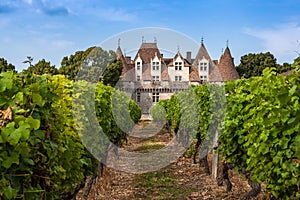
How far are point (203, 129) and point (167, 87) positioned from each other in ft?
111

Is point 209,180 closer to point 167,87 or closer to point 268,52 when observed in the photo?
point 167,87

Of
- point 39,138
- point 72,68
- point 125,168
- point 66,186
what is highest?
→ point 72,68

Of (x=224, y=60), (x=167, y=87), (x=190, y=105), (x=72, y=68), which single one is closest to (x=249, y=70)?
(x=224, y=60)

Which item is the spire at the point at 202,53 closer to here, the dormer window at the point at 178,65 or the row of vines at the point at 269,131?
the dormer window at the point at 178,65

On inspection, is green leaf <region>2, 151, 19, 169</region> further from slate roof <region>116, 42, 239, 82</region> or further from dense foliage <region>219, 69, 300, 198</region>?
slate roof <region>116, 42, 239, 82</region>

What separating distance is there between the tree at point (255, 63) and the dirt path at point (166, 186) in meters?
52.7

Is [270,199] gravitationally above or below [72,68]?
below

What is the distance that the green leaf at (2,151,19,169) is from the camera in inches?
91.8

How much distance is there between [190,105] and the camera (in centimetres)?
1322

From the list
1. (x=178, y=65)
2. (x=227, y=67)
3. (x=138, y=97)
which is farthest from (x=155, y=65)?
(x=227, y=67)

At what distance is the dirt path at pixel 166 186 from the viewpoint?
8523mm

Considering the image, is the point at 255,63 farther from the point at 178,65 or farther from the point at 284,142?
the point at 284,142

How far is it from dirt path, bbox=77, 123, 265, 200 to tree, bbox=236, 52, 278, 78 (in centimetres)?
5270

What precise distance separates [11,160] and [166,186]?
7.44 metres
